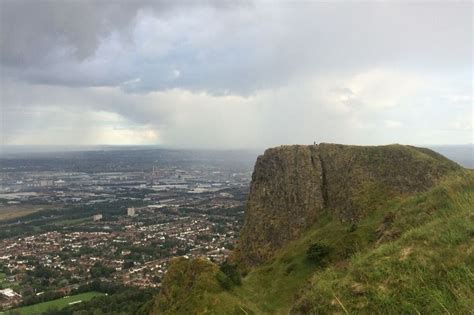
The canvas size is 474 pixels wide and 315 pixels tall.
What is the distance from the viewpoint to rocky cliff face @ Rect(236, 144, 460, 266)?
1316 inches

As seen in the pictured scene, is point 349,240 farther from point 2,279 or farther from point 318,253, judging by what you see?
point 2,279

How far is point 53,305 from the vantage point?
202 ft

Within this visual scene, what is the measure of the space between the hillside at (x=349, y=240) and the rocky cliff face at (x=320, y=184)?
0.34 feet

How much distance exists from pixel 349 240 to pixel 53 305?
53.5 m

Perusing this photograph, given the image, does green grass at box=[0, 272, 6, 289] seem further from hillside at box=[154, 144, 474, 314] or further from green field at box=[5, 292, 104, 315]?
hillside at box=[154, 144, 474, 314]

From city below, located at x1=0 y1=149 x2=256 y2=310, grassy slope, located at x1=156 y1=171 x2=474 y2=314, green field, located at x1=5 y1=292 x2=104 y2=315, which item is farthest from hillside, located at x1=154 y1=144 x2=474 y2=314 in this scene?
green field, located at x1=5 y1=292 x2=104 y2=315

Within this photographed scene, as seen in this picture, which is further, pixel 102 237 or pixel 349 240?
pixel 102 237

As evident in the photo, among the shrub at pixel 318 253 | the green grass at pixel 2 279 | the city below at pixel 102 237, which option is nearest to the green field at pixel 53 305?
the city below at pixel 102 237

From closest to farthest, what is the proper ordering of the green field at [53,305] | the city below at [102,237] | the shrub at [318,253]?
the shrub at [318,253] → the green field at [53,305] → the city below at [102,237]

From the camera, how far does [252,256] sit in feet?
131

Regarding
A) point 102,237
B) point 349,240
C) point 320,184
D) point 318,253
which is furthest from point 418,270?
point 102,237

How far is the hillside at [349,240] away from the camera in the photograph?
8.08m

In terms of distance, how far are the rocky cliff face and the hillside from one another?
0.34 feet

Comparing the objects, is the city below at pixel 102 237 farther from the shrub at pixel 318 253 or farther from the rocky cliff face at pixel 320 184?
the shrub at pixel 318 253
